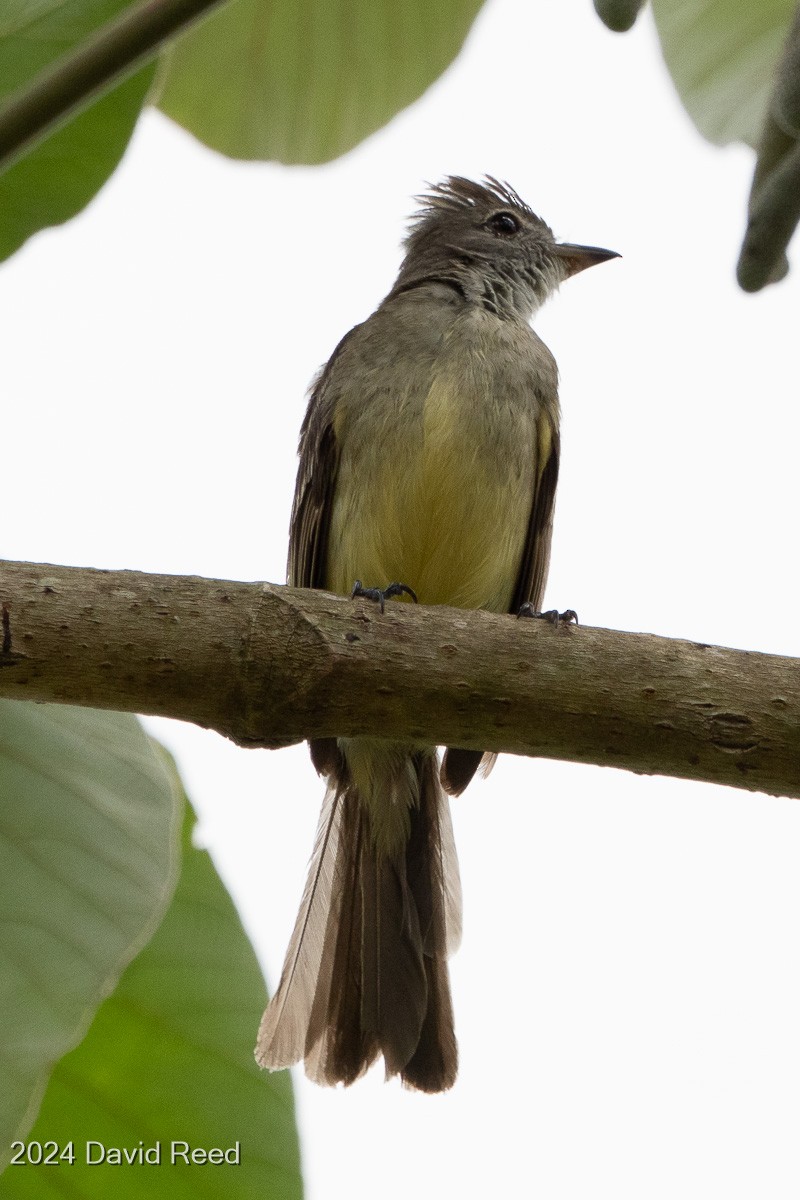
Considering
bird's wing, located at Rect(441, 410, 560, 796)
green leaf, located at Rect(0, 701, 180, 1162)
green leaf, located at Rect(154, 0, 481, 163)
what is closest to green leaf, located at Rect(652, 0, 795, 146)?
green leaf, located at Rect(154, 0, 481, 163)

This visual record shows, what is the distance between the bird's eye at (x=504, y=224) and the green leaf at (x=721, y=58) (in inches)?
94.7

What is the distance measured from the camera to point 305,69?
2904 mm

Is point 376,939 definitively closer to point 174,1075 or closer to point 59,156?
point 174,1075

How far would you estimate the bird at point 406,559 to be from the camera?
3.70 metres

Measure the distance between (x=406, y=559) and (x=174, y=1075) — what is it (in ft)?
6.13

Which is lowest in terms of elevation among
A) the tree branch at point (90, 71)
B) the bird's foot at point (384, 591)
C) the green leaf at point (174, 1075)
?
the green leaf at point (174, 1075)

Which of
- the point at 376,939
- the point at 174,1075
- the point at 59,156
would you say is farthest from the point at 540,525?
the point at 174,1075

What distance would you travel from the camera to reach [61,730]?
7.73ft

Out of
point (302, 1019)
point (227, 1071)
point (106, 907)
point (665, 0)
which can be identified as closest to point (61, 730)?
point (106, 907)

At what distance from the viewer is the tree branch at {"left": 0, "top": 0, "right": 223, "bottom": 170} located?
6.04 ft

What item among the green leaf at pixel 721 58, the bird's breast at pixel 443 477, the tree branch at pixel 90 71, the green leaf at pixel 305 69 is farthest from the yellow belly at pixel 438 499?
the tree branch at pixel 90 71

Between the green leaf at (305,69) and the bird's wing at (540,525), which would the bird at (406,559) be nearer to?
the bird's wing at (540,525)

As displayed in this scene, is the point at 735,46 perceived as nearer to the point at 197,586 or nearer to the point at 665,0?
the point at 665,0

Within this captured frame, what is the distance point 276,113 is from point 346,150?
0.53 ft
